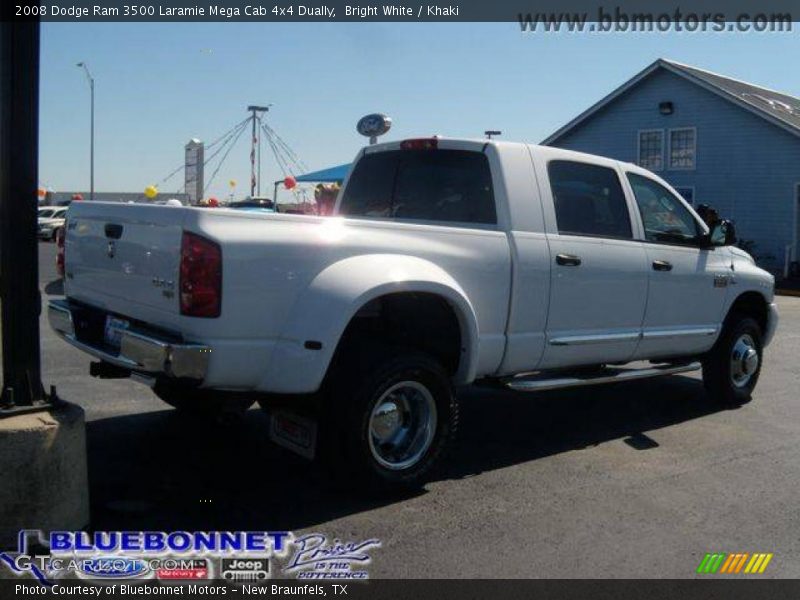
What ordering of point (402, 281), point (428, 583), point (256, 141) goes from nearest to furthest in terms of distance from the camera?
1. point (428, 583)
2. point (402, 281)
3. point (256, 141)

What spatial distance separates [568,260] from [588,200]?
0.72 metres

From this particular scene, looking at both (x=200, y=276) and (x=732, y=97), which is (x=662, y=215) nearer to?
(x=200, y=276)

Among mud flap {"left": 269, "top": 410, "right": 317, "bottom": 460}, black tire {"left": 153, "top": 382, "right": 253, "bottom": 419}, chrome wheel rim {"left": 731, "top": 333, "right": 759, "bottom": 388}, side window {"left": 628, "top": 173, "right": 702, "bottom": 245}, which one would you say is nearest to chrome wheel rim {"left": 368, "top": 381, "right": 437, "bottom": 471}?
mud flap {"left": 269, "top": 410, "right": 317, "bottom": 460}

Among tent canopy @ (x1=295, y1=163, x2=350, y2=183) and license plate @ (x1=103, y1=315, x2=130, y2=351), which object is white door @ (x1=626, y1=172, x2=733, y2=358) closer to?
license plate @ (x1=103, y1=315, x2=130, y2=351)

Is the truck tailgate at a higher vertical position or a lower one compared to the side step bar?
higher

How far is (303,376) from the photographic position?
431 cm

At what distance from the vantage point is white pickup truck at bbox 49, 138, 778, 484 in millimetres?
4215

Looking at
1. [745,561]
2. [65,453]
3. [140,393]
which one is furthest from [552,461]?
[140,393]

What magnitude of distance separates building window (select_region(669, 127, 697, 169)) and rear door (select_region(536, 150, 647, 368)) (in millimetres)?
20383

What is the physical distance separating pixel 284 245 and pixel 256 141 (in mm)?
26082

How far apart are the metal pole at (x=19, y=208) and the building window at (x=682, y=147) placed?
932 inches

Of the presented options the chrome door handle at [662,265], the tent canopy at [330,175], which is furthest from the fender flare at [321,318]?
the tent canopy at [330,175]

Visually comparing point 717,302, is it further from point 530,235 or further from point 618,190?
point 530,235

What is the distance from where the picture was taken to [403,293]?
4.88 metres
